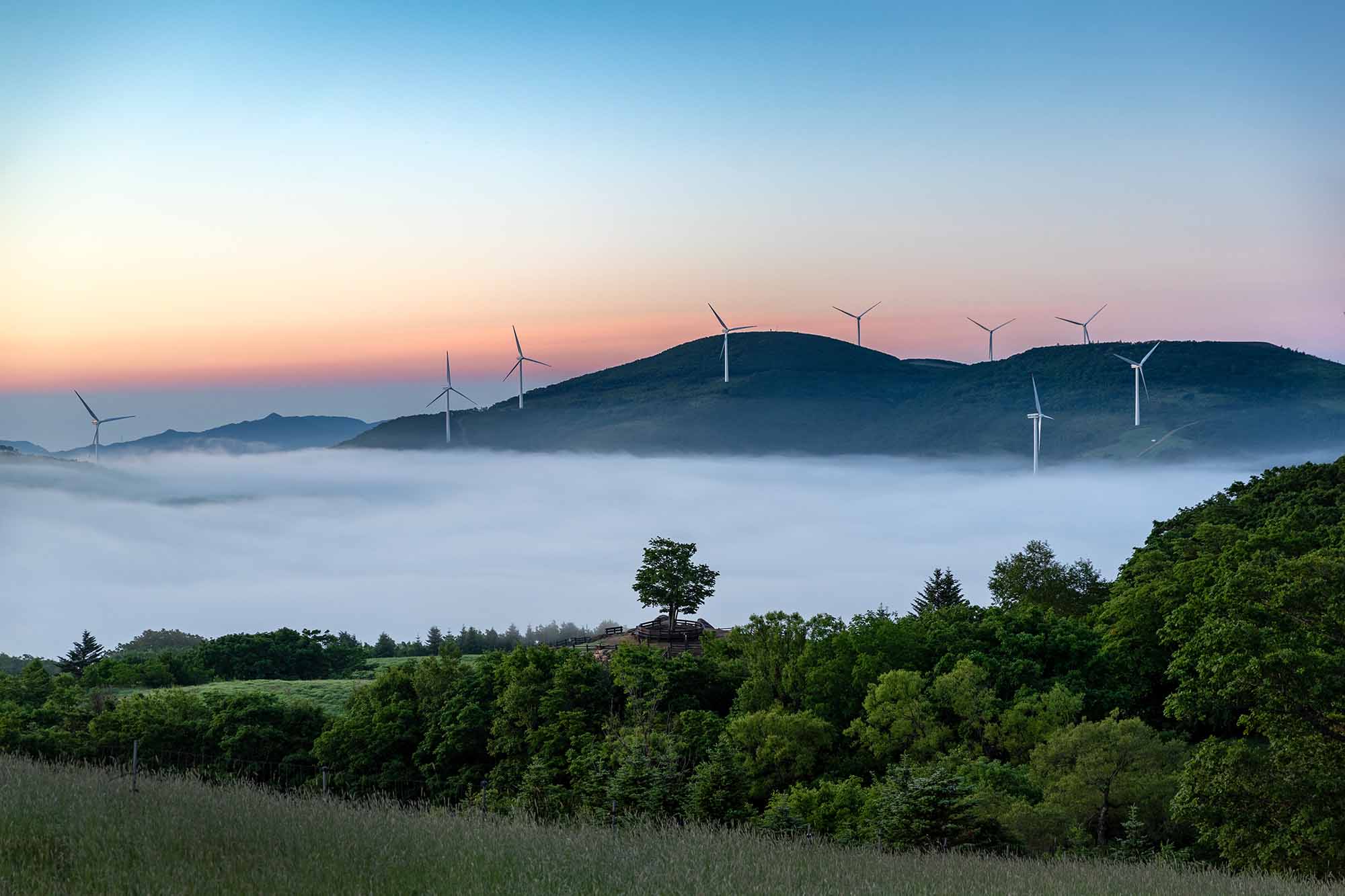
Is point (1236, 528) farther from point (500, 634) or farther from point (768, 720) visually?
point (500, 634)

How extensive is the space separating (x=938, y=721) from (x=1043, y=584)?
48558mm

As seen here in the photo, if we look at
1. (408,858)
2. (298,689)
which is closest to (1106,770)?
(408,858)

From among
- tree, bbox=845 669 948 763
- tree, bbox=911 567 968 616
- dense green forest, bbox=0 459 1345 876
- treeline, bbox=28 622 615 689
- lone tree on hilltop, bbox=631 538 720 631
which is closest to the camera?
dense green forest, bbox=0 459 1345 876

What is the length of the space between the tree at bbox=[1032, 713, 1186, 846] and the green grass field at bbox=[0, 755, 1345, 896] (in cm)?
2358

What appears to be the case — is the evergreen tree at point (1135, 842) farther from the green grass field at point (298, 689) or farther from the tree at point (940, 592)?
the tree at point (940, 592)

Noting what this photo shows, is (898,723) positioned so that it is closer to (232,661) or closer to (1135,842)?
(1135,842)

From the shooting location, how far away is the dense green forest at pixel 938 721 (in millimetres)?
29641

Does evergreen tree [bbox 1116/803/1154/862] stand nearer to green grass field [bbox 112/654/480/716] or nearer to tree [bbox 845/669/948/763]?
tree [bbox 845/669/948/763]

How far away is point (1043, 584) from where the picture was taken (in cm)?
9825

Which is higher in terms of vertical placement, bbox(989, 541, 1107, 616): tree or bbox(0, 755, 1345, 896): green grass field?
bbox(0, 755, 1345, 896): green grass field

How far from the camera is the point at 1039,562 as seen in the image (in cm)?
10375

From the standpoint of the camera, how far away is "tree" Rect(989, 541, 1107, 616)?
91.1 m

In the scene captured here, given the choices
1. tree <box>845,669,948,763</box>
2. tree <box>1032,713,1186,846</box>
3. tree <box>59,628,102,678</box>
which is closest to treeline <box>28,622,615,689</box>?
tree <box>59,628,102,678</box>

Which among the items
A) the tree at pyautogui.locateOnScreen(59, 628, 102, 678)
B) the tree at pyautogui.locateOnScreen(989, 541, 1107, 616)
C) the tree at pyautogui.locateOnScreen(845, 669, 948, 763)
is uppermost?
the tree at pyautogui.locateOnScreen(989, 541, 1107, 616)
